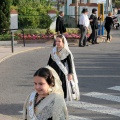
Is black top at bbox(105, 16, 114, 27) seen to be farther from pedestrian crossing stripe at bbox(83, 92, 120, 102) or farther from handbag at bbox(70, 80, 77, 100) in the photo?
handbag at bbox(70, 80, 77, 100)

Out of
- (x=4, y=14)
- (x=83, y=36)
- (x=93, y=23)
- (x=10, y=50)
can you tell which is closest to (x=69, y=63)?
(x=10, y=50)

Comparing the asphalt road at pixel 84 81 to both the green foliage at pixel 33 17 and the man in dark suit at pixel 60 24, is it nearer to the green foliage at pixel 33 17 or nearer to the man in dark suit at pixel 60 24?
the man in dark suit at pixel 60 24

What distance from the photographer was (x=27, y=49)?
64.5 feet

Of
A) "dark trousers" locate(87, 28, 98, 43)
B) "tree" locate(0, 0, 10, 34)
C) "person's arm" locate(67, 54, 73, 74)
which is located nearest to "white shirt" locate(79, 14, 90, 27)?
"dark trousers" locate(87, 28, 98, 43)

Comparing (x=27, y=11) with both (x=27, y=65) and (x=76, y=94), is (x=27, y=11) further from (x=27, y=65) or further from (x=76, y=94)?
(x=76, y=94)

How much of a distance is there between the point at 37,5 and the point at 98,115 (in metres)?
23.4

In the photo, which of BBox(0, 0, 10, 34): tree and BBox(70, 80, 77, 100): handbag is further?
BBox(0, 0, 10, 34): tree

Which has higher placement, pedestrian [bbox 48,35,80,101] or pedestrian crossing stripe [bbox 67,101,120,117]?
pedestrian [bbox 48,35,80,101]

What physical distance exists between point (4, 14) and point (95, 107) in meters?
16.9

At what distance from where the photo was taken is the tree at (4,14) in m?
24.7

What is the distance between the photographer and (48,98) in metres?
3.99

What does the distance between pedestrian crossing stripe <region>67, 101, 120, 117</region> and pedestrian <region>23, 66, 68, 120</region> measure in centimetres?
438

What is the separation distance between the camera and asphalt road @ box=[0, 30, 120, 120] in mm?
8609

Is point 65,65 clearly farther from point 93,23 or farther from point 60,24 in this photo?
point 93,23
